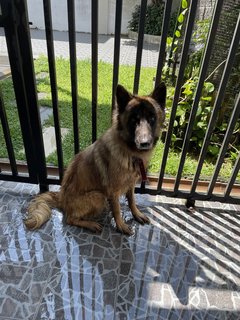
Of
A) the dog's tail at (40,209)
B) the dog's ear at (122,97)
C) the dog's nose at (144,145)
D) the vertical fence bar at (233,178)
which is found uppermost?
the dog's ear at (122,97)

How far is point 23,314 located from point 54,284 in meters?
0.23

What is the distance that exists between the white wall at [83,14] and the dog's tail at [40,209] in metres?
8.90

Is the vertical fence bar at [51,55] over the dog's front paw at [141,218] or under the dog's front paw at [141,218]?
over

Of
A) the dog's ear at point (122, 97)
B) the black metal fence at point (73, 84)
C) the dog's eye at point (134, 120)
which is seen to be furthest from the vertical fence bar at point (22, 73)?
the dog's eye at point (134, 120)

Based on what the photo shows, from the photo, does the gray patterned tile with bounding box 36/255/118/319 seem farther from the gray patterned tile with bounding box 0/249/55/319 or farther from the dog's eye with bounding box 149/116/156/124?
the dog's eye with bounding box 149/116/156/124

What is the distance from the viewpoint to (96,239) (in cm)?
203

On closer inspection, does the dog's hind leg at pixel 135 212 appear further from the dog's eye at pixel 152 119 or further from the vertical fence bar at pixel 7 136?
the vertical fence bar at pixel 7 136

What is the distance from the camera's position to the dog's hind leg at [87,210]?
198cm

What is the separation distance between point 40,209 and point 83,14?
32.9ft

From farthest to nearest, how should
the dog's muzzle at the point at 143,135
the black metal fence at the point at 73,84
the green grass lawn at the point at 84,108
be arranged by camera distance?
the green grass lawn at the point at 84,108 → the black metal fence at the point at 73,84 → the dog's muzzle at the point at 143,135

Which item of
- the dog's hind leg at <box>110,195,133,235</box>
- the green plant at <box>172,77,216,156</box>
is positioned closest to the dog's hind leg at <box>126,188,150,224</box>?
the dog's hind leg at <box>110,195,133,235</box>

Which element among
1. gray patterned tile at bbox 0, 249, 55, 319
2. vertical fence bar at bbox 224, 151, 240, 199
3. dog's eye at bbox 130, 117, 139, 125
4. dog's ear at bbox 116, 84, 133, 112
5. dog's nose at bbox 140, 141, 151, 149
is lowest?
gray patterned tile at bbox 0, 249, 55, 319

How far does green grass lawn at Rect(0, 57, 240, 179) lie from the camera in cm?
295

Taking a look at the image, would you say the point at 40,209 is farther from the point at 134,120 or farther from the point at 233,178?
the point at 233,178
